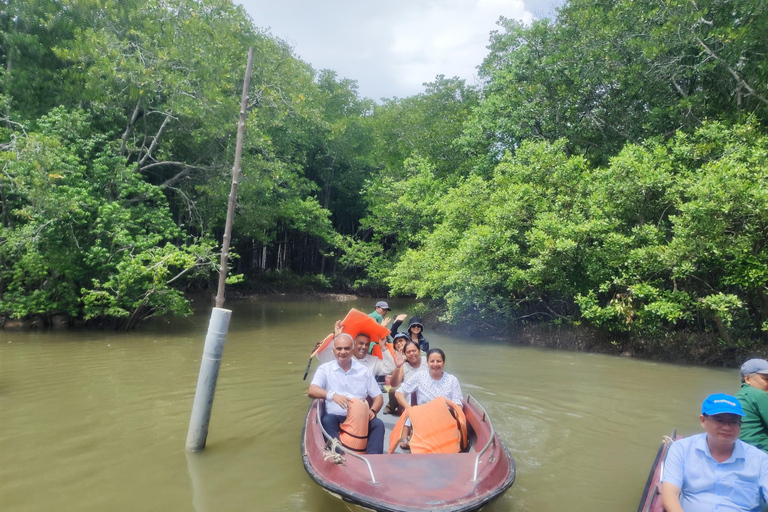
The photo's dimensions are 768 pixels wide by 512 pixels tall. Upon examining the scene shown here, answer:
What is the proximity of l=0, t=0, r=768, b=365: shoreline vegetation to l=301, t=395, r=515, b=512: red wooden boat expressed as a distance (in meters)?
7.38

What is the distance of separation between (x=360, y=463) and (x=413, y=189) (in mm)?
18657

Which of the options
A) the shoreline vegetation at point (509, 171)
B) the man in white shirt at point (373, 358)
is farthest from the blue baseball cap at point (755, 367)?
the shoreline vegetation at point (509, 171)

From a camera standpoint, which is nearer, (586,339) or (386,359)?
(386,359)

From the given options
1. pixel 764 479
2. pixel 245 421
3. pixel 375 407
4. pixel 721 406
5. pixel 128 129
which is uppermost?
pixel 128 129

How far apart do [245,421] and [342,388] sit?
7.63ft

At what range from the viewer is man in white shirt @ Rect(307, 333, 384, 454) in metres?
4.83

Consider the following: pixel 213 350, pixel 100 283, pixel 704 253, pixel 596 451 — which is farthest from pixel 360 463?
pixel 100 283

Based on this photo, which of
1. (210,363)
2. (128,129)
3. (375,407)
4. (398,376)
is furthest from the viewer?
(128,129)

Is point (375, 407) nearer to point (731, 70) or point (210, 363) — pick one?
point (210, 363)

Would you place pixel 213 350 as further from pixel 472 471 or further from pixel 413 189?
pixel 413 189

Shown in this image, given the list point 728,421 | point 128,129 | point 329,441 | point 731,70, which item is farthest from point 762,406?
point 128,129

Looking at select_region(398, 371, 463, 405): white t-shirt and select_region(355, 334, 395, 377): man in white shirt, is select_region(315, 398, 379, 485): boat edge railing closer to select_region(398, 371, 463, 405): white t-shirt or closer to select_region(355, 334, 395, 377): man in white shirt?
select_region(355, 334, 395, 377): man in white shirt

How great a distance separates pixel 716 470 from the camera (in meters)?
3.04

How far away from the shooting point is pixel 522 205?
1270 cm
